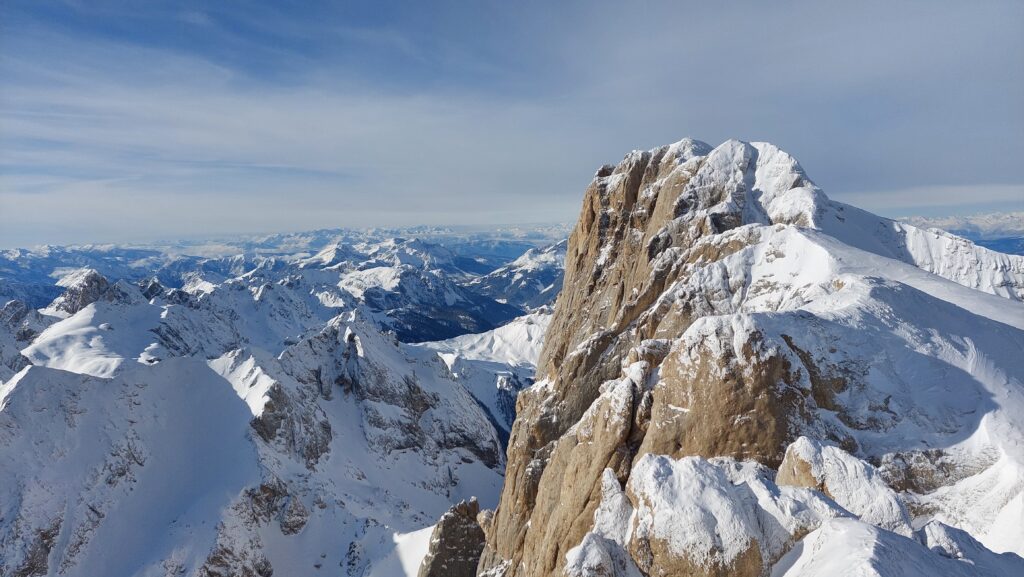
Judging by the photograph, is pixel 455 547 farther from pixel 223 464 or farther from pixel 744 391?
pixel 223 464

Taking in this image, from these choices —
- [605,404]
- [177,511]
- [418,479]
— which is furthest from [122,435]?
[605,404]

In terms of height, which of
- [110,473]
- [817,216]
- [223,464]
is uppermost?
[817,216]

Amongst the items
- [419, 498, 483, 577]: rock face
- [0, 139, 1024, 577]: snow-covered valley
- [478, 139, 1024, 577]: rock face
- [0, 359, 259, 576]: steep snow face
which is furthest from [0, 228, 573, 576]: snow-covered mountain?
[478, 139, 1024, 577]: rock face

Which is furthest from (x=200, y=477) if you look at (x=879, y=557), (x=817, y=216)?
(x=879, y=557)

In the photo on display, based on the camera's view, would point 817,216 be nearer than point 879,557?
No

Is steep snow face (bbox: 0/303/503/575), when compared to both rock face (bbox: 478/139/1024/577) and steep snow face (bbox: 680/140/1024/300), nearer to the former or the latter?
rock face (bbox: 478/139/1024/577)

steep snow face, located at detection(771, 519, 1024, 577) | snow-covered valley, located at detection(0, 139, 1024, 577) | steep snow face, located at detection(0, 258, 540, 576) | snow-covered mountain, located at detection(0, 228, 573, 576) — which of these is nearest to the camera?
steep snow face, located at detection(771, 519, 1024, 577)

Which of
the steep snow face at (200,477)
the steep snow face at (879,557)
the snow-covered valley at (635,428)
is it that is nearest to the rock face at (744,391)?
the snow-covered valley at (635,428)
